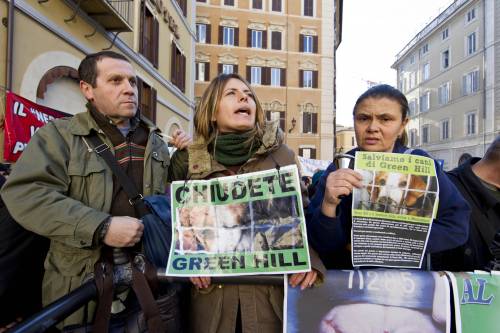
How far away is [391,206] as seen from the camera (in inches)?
56.7

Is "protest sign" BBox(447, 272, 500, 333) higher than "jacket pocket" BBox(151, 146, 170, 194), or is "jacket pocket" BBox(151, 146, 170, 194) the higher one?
"jacket pocket" BBox(151, 146, 170, 194)

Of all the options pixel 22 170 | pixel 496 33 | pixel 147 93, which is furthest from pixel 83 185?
pixel 496 33

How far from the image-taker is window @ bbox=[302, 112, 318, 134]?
29500 mm

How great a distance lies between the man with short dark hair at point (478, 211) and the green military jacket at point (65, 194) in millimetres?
1587

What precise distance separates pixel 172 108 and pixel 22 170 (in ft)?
50.2

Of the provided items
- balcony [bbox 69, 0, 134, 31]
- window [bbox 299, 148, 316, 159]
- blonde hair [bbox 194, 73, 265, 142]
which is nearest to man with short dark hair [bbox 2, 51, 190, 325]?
blonde hair [bbox 194, 73, 265, 142]

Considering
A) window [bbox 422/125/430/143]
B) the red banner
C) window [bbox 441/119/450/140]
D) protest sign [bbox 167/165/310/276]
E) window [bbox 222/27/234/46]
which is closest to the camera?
protest sign [bbox 167/165/310/276]

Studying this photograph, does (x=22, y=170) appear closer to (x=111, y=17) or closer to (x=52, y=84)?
(x=52, y=84)

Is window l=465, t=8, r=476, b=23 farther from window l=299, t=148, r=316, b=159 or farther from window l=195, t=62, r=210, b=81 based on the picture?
window l=195, t=62, r=210, b=81

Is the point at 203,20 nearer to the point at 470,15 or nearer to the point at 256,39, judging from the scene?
the point at 256,39

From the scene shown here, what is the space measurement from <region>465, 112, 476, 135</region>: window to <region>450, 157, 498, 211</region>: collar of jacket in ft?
120

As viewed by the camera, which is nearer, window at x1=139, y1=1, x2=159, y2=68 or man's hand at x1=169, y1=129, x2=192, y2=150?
man's hand at x1=169, y1=129, x2=192, y2=150

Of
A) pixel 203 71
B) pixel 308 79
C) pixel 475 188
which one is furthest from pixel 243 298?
pixel 308 79

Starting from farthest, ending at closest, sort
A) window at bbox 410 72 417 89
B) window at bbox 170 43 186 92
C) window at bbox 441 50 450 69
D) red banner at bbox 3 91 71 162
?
window at bbox 410 72 417 89 < window at bbox 441 50 450 69 < window at bbox 170 43 186 92 < red banner at bbox 3 91 71 162
